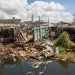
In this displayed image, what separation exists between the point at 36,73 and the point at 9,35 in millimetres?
19010

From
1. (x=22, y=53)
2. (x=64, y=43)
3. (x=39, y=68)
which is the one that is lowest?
(x=39, y=68)

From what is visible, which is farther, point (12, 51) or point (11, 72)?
point (12, 51)

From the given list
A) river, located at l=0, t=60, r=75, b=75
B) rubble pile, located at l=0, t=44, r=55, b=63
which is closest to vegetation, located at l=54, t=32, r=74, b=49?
rubble pile, located at l=0, t=44, r=55, b=63

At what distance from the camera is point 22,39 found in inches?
1647

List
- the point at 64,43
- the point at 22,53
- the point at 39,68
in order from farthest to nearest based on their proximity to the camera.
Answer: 1. the point at 64,43
2. the point at 22,53
3. the point at 39,68

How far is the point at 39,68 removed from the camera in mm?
27297

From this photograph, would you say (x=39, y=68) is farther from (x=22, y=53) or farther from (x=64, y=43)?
(x=64, y=43)

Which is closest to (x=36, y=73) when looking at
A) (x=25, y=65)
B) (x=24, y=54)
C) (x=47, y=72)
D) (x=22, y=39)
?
(x=47, y=72)

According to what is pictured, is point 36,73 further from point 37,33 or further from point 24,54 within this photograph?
point 37,33

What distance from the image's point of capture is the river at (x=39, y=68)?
83.1 ft

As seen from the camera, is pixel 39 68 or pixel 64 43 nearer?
pixel 39 68

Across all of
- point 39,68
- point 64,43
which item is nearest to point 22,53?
point 39,68

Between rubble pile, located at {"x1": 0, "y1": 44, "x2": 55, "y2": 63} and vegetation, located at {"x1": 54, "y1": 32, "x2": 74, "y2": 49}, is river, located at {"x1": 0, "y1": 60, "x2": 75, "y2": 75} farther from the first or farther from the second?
vegetation, located at {"x1": 54, "y1": 32, "x2": 74, "y2": 49}

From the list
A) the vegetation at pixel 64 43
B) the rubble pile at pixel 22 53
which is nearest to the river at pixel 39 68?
the rubble pile at pixel 22 53
